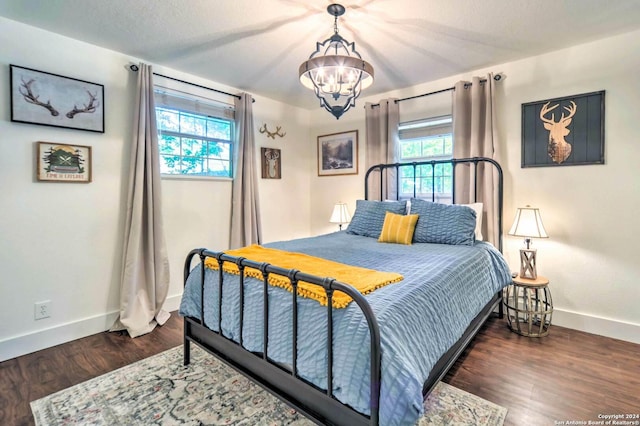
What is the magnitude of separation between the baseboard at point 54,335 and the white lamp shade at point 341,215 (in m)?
2.38

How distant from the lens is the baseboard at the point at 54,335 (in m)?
2.22

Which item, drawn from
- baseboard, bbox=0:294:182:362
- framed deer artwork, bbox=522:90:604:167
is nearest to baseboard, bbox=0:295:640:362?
baseboard, bbox=0:294:182:362

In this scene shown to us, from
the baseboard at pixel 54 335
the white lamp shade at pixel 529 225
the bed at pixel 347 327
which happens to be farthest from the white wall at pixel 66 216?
the white lamp shade at pixel 529 225

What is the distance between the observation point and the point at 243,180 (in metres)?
3.50

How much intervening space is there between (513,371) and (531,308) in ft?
2.40

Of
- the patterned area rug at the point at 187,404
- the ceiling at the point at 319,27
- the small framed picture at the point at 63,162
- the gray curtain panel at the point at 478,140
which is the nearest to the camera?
the patterned area rug at the point at 187,404

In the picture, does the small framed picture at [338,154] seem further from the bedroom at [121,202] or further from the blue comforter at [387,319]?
the blue comforter at [387,319]

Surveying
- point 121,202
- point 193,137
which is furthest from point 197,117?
point 121,202

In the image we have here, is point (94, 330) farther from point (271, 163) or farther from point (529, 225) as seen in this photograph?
point (529, 225)

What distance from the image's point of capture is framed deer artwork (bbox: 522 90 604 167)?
2.53m

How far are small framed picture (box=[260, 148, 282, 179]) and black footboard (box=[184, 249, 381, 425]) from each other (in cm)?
218

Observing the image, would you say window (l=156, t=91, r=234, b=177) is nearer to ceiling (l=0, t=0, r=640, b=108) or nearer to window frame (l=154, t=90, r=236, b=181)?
window frame (l=154, t=90, r=236, b=181)

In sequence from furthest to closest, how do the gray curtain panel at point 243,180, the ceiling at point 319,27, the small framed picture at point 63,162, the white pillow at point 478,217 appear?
the gray curtain panel at point 243,180, the white pillow at point 478,217, the small framed picture at point 63,162, the ceiling at point 319,27

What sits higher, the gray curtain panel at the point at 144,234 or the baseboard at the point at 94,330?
the gray curtain panel at the point at 144,234
